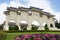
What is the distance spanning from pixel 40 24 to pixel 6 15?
554cm

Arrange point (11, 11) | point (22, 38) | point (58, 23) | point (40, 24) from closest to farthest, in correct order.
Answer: point (22, 38)
point (11, 11)
point (40, 24)
point (58, 23)

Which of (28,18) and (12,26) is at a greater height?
(28,18)

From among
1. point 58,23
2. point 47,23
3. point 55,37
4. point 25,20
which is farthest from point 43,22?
point 55,37

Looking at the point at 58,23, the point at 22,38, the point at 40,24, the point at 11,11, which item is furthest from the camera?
the point at 58,23

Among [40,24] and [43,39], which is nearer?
[43,39]

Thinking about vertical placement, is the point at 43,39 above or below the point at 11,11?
below

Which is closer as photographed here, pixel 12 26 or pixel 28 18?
pixel 12 26

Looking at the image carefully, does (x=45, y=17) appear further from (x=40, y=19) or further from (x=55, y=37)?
(x=55, y=37)

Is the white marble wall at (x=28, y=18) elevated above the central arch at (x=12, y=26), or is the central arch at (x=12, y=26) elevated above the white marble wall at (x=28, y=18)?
the white marble wall at (x=28, y=18)

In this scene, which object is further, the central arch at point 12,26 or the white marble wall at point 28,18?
the white marble wall at point 28,18

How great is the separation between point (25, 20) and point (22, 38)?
18.2 meters

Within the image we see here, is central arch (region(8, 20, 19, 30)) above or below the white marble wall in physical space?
below

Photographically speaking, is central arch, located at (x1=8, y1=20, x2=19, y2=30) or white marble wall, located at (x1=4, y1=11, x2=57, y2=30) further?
white marble wall, located at (x1=4, y1=11, x2=57, y2=30)

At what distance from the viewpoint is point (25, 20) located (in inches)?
979
